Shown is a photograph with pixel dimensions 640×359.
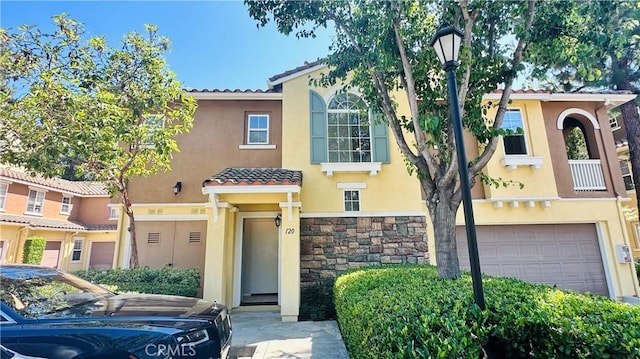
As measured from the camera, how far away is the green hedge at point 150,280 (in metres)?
7.46

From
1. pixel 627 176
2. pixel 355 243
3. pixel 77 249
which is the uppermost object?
pixel 627 176

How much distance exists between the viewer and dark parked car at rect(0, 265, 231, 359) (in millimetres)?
2795

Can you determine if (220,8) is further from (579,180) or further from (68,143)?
(579,180)

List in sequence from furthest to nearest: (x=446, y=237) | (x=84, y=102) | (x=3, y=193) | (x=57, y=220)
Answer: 1. (x=57, y=220)
2. (x=3, y=193)
3. (x=84, y=102)
4. (x=446, y=237)

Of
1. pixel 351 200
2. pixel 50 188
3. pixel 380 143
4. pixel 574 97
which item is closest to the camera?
pixel 351 200

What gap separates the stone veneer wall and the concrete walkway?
162cm

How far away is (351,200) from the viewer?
9.48m

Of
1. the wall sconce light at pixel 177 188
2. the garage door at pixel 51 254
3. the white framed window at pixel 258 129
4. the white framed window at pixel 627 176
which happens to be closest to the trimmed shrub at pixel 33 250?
the garage door at pixel 51 254

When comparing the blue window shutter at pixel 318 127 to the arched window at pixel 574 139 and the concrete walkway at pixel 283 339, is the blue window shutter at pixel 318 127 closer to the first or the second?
the concrete walkway at pixel 283 339

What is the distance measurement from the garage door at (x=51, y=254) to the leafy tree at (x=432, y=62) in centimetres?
2157

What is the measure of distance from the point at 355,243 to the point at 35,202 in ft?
70.2

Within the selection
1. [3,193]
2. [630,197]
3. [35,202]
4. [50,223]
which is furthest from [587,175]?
[35,202]

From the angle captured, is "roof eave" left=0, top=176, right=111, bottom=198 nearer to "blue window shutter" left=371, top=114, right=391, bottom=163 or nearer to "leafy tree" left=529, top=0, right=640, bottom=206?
"blue window shutter" left=371, top=114, right=391, bottom=163

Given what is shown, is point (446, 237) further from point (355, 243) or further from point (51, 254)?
point (51, 254)
